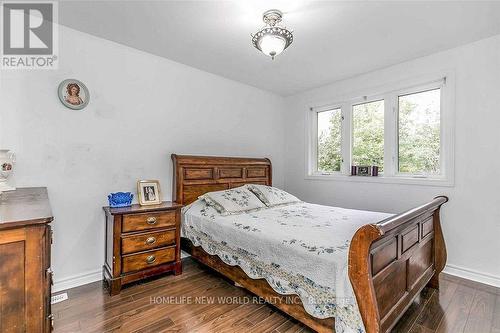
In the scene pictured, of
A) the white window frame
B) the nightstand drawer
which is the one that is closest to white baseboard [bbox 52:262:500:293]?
the nightstand drawer

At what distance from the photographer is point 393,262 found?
1.68m

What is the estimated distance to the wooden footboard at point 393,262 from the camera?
137 cm

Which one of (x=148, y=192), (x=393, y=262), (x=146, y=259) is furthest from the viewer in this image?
(x=148, y=192)

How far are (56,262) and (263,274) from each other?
1993mm

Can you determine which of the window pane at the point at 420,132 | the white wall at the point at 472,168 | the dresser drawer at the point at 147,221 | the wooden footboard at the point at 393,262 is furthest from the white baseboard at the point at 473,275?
the dresser drawer at the point at 147,221

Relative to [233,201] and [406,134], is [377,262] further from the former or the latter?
[406,134]

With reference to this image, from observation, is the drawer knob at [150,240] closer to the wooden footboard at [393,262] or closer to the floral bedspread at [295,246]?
the floral bedspread at [295,246]

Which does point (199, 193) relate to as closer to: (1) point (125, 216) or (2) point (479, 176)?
(1) point (125, 216)

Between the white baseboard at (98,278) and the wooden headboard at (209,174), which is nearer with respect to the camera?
the white baseboard at (98,278)

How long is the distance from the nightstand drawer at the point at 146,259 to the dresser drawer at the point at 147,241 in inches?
2.2

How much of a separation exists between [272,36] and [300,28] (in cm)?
55

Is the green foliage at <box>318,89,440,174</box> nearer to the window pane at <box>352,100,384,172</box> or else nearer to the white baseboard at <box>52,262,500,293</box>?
the window pane at <box>352,100,384,172</box>

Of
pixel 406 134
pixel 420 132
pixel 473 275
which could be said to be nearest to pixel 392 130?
pixel 406 134

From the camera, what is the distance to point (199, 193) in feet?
10.7
